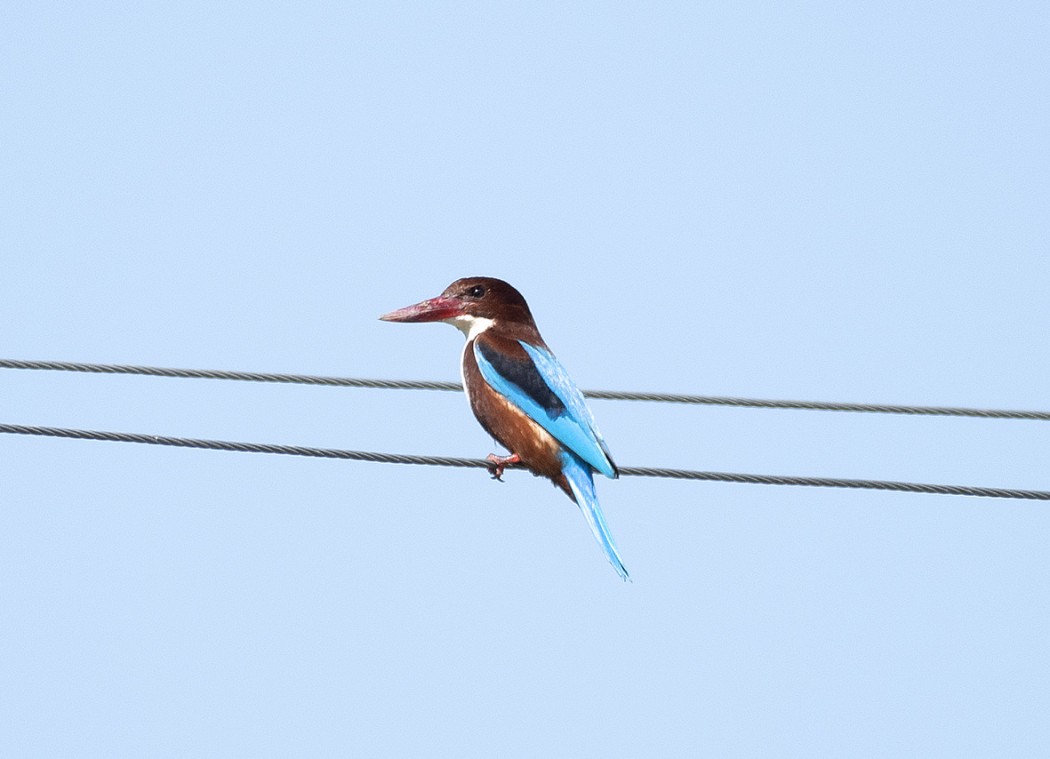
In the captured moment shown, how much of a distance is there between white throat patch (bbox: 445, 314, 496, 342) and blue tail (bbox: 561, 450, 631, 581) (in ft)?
3.51

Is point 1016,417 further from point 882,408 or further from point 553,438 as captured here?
point 553,438

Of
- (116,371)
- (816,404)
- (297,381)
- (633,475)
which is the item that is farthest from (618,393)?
(116,371)

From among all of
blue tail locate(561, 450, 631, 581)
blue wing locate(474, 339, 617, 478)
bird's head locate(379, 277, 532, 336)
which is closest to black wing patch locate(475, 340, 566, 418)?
blue wing locate(474, 339, 617, 478)

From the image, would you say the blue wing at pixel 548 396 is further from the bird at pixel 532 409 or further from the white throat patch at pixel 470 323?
the white throat patch at pixel 470 323

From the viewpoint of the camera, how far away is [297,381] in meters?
6.57

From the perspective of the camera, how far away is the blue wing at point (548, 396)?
7469 mm

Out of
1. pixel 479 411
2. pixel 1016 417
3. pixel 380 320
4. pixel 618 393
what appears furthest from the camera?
pixel 380 320

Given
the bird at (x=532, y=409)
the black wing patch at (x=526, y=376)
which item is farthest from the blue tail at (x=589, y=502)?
the black wing patch at (x=526, y=376)

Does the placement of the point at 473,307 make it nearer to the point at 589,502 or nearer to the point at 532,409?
the point at 532,409

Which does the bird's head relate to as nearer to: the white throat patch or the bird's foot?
the white throat patch

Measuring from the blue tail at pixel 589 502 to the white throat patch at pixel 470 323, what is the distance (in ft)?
3.51

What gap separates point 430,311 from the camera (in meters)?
8.54

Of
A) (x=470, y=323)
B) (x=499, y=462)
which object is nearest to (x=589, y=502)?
(x=499, y=462)

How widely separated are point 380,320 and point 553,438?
1.41 metres
